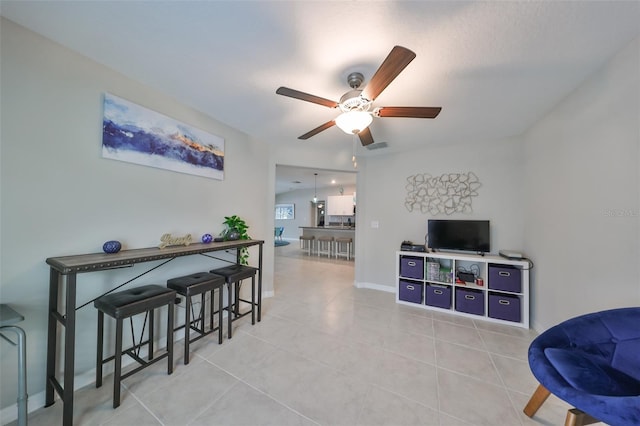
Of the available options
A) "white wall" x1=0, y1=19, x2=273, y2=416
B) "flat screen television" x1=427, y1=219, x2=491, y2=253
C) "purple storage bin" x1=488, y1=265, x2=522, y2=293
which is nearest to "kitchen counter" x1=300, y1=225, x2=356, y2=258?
"flat screen television" x1=427, y1=219, x2=491, y2=253

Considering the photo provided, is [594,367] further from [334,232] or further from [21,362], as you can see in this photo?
[334,232]

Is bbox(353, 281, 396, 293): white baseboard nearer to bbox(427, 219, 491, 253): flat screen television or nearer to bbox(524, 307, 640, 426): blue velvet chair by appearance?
bbox(427, 219, 491, 253): flat screen television

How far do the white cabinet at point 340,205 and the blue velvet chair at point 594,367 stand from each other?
6.78 meters

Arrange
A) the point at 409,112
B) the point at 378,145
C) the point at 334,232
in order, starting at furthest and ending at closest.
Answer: the point at 334,232
the point at 378,145
the point at 409,112

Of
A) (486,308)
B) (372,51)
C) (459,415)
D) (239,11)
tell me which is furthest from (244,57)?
(486,308)

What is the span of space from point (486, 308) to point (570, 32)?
9.03ft

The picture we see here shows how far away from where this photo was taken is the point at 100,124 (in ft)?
5.50

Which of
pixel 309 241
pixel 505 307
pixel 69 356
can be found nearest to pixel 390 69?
pixel 69 356

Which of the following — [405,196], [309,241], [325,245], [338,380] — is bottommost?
[338,380]

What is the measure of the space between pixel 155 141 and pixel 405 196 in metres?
3.45

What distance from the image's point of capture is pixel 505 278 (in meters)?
2.61

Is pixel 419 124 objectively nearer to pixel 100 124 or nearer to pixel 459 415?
pixel 459 415

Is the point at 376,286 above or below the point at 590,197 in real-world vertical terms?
below

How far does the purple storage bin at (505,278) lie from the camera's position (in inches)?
101
